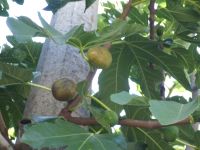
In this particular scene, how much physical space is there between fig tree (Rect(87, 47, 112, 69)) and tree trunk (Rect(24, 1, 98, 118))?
0.68 feet

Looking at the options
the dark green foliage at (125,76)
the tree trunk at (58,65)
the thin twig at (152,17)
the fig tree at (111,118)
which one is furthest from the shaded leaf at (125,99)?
the thin twig at (152,17)

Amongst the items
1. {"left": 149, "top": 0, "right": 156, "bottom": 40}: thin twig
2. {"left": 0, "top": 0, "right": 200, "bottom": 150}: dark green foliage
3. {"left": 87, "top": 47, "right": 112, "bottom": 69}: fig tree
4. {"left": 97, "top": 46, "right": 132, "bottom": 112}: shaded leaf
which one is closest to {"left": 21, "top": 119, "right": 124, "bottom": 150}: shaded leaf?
{"left": 0, "top": 0, "right": 200, "bottom": 150}: dark green foliage

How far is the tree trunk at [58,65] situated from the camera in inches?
42.2

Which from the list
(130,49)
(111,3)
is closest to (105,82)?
(130,49)

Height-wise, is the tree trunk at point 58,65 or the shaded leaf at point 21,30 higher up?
the shaded leaf at point 21,30

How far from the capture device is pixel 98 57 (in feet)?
2.85

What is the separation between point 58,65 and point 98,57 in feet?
0.96

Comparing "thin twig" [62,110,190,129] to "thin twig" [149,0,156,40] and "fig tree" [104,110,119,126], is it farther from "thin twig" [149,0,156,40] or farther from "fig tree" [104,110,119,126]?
"thin twig" [149,0,156,40]

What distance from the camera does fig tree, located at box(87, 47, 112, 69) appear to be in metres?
0.87

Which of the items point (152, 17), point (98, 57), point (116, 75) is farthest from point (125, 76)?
point (98, 57)

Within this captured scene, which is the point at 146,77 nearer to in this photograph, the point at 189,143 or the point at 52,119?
the point at 189,143

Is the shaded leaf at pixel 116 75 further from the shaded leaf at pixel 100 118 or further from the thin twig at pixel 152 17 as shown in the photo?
the shaded leaf at pixel 100 118

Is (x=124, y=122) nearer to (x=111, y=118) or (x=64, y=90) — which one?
(x=111, y=118)

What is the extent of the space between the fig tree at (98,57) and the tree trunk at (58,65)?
8.1 inches
